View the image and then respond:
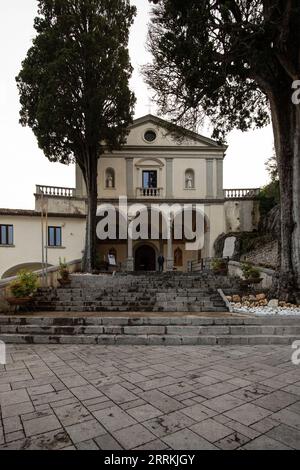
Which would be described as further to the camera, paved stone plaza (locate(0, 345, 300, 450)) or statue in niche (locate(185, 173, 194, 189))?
statue in niche (locate(185, 173, 194, 189))

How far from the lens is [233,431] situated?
2590mm

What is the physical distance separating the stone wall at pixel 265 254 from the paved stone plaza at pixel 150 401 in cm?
1185

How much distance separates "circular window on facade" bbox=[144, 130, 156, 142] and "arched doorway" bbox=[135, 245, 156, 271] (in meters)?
9.11

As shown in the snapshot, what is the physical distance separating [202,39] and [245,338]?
850cm

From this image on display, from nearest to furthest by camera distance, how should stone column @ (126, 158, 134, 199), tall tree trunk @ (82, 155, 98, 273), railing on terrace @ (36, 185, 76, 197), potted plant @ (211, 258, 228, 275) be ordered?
potted plant @ (211, 258, 228, 275)
tall tree trunk @ (82, 155, 98, 273)
railing on terrace @ (36, 185, 76, 197)
stone column @ (126, 158, 134, 199)

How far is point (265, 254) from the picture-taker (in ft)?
55.7

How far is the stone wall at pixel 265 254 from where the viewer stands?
16.1 metres

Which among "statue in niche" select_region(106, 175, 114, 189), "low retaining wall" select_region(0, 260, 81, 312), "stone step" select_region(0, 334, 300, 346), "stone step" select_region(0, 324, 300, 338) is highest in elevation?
"statue in niche" select_region(106, 175, 114, 189)

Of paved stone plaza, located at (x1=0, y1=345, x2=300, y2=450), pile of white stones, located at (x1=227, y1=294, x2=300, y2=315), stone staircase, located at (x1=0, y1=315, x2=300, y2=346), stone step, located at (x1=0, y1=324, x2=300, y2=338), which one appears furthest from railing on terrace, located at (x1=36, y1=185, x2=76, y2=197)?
paved stone plaza, located at (x1=0, y1=345, x2=300, y2=450)

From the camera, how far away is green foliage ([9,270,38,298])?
8.20 meters

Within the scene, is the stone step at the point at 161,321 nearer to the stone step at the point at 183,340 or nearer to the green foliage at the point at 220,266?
the stone step at the point at 183,340

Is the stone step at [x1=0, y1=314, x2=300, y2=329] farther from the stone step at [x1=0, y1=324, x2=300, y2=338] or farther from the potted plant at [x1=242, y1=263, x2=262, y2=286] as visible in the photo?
the potted plant at [x1=242, y1=263, x2=262, y2=286]

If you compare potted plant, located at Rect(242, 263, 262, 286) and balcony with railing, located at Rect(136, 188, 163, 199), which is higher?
balcony with railing, located at Rect(136, 188, 163, 199)
